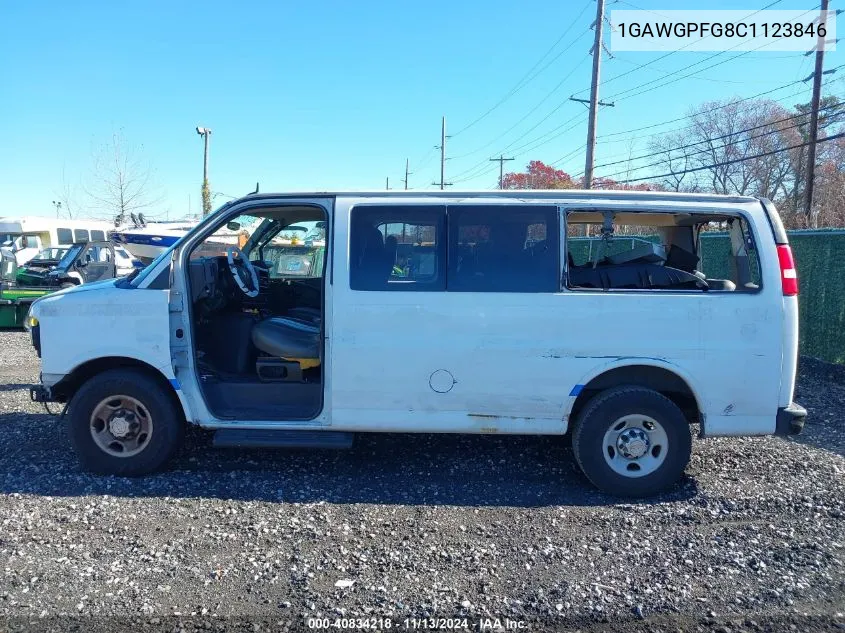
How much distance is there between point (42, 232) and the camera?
3100 cm

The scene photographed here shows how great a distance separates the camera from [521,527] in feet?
13.2

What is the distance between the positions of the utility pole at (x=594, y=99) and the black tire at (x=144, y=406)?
60.2ft

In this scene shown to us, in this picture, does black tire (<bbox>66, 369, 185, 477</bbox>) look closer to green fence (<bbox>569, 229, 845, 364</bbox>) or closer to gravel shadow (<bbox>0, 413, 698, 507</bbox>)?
gravel shadow (<bbox>0, 413, 698, 507</bbox>)

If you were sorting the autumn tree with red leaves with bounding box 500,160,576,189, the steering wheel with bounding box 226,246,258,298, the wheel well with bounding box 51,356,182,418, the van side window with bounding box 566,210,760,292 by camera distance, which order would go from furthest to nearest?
the autumn tree with red leaves with bounding box 500,160,576,189 < the steering wheel with bounding box 226,246,258,298 < the wheel well with bounding box 51,356,182,418 < the van side window with bounding box 566,210,760,292

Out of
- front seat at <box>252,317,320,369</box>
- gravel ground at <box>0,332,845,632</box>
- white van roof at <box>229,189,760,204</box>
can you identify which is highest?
white van roof at <box>229,189,760,204</box>

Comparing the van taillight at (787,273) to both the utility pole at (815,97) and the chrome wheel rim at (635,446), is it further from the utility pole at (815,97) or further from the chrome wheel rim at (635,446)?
the utility pole at (815,97)

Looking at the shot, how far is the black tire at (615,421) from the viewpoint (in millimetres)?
4422

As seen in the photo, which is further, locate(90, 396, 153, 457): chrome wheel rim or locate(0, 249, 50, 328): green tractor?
locate(0, 249, 50, 328): green tractor

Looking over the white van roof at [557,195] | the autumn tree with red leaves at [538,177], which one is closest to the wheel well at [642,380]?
the white van roof at [557,195]

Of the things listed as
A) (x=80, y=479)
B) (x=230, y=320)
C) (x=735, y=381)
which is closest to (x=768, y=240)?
(x=735, y=381)

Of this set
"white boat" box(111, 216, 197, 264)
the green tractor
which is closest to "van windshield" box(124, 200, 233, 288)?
the green tractor

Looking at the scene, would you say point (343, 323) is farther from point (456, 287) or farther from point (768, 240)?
point (768, 240)

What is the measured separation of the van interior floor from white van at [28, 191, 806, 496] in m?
0.03

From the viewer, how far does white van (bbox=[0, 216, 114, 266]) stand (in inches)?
1172
